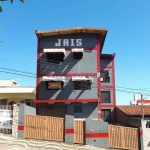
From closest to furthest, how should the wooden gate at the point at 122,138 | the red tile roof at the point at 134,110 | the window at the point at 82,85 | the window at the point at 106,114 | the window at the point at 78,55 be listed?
1. the wooden gate at the point at 122,138
2. the window at the point at 82,85
3. the window at the point at 78,55
4. the red tile roof at the point at 134,110
5. the window at the point at 106,114

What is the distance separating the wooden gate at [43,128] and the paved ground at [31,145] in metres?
0.60

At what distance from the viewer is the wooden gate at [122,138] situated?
19.3 m

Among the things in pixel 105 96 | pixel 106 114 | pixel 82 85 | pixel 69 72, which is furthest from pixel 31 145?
pixel 105 96

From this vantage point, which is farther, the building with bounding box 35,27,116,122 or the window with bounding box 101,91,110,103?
the window with bounding box 101,91,110,103

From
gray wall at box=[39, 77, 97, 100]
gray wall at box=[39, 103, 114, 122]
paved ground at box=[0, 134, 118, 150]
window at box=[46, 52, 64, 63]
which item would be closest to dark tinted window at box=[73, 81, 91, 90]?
gray wall at box=[39, 77, 97, 100]

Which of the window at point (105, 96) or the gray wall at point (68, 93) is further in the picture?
the window at point (105, 96)

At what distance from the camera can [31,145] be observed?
56.9 feet

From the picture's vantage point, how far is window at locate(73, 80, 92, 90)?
2630 centimetres

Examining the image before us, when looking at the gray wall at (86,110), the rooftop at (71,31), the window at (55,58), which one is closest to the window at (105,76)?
the rooftop at (71,31)

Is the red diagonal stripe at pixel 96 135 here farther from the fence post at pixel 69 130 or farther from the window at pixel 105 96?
the window at pixel 105 96


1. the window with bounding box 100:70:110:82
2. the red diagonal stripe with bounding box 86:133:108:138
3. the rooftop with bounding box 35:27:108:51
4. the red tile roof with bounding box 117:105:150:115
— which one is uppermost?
the rooftop with bounding box 35:27:108:51

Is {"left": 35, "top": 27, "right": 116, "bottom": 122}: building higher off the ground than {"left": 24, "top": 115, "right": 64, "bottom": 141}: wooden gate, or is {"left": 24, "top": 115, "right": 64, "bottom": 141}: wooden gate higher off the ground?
{"left": 35, "top": 27, "right": 116, "bottom": 122}: building

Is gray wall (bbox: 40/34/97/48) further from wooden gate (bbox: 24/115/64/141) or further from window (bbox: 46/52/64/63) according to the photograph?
wooden gate (bbox: 24/115/64/141)

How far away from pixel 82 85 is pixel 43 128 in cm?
904
